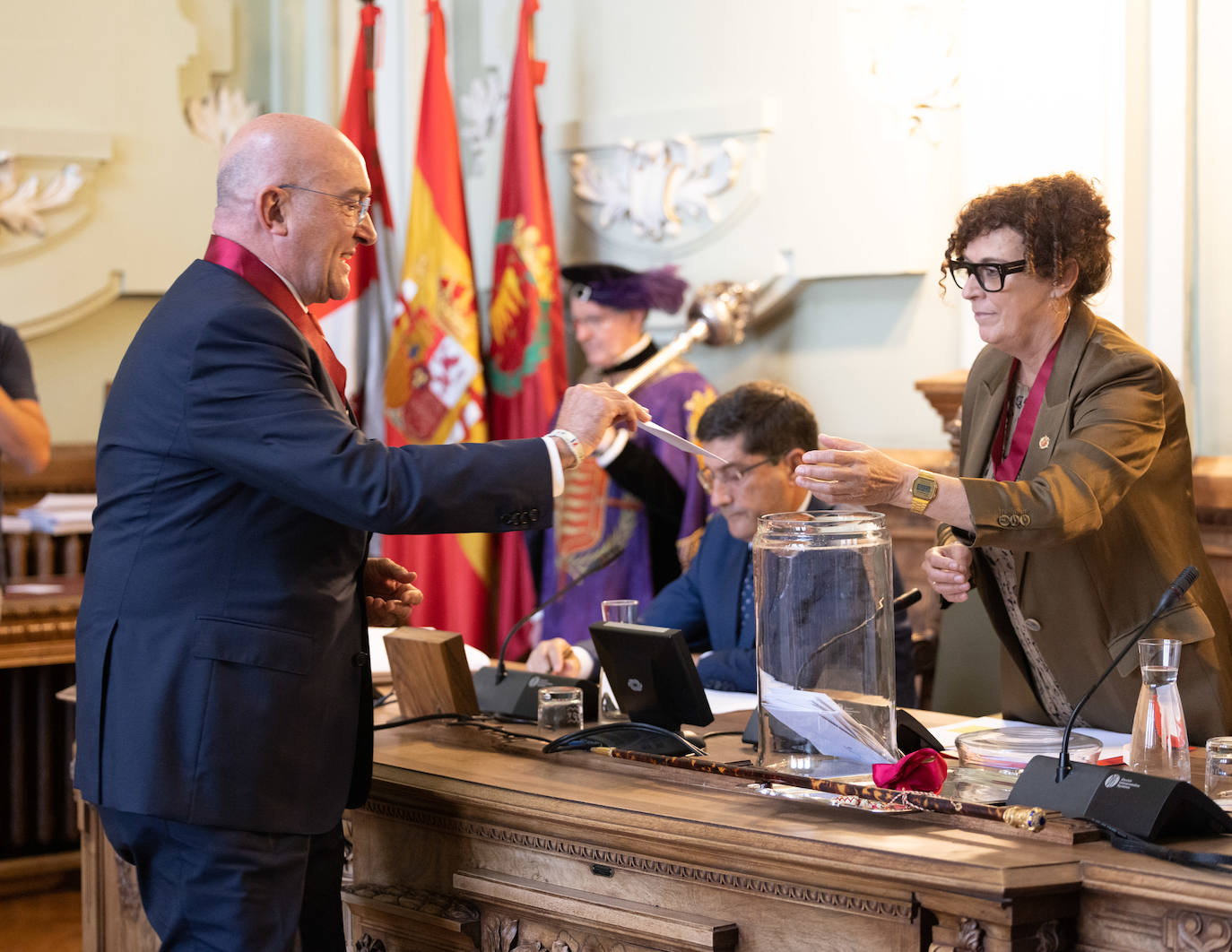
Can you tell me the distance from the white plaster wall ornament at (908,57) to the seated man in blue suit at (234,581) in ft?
7.68

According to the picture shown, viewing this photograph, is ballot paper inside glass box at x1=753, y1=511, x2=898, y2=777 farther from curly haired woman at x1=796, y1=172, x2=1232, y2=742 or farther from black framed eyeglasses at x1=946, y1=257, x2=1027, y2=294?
black framed eyeglasses at x1=946, y1=257, x2=1027, y2=294

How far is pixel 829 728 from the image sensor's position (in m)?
1.90

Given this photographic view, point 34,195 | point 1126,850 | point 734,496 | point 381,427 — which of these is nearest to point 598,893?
point 1126,850

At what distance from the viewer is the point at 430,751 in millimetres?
2209

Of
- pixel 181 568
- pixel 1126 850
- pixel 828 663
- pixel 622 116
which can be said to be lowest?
pixel 1126 850

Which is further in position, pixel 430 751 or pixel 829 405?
pixel 829 405

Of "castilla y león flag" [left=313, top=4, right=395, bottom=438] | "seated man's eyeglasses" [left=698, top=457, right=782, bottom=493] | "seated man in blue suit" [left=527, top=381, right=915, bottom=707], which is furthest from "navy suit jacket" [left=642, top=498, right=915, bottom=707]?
"castilla y león flag" [left=313, top=4, right=395, bottom=438]

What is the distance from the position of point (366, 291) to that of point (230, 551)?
3.03 metres

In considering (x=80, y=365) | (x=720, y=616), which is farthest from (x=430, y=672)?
(x=80, y=365)

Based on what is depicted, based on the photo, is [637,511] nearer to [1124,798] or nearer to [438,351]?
[438,351]

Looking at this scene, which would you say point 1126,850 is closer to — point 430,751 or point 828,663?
point 828,663

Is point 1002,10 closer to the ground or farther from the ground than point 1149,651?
farther from the ground

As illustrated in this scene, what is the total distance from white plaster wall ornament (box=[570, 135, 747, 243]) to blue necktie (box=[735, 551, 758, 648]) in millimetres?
1717

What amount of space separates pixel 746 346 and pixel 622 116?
0.85 meters
